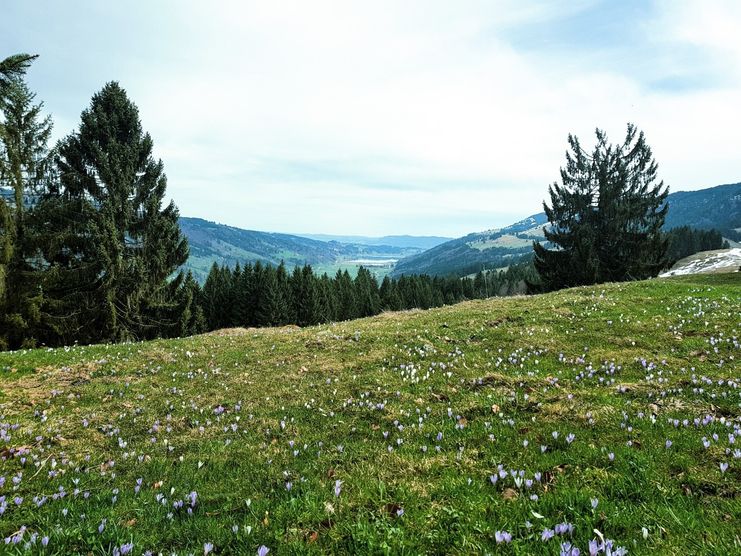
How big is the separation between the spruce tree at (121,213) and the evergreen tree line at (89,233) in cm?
10

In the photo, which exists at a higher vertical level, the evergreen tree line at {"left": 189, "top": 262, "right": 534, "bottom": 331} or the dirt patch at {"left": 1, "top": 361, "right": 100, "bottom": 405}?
the dirt patch at {"left": 1, "top": 361, "right": 100, "bottom": 405}

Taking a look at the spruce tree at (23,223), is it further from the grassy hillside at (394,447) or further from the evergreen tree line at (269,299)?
the evergreen tree line at (269,299)

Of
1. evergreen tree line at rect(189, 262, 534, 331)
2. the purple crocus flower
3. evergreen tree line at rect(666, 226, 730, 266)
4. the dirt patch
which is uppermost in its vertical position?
evergreen tree line at rect(666, 226, 730, 266)

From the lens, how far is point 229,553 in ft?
15.5

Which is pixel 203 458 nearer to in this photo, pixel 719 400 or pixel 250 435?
pixel 250 435

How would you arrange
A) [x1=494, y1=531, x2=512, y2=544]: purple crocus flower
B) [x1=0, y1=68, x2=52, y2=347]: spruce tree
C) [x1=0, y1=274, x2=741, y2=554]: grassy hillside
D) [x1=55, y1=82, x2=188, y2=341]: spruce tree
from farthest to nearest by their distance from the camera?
1. [x1=55, y1=82, x2=188, y2=341]: spruce tree
2. [x1=0, y1=68, x2=52, y2=347]: spruce tree
3. [x1=0, y1=274, x2=741, y2=554]: grassy hillside
4. [x1=494, y1=531, x2=512, y2=544]: purple crocus flower

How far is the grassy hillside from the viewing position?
4.83 metres

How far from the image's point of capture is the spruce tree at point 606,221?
176 ft

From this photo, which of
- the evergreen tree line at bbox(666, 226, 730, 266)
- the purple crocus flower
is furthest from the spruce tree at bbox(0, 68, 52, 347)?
the evergreen tree line at bbox(666, 226, 730, 266)

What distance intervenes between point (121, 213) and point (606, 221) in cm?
6013

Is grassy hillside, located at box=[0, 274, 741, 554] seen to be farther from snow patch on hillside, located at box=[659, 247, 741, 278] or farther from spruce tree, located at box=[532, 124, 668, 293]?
snow patch on hillside, located at box=[659, 247, 741, 278]

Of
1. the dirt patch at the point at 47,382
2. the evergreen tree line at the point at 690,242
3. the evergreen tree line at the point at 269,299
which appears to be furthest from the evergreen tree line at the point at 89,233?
the evergreen tree line at the point at 690,242

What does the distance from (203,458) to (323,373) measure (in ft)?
18.9

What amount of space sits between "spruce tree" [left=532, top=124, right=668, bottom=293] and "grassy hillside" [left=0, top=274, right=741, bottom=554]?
4249 centimetres
